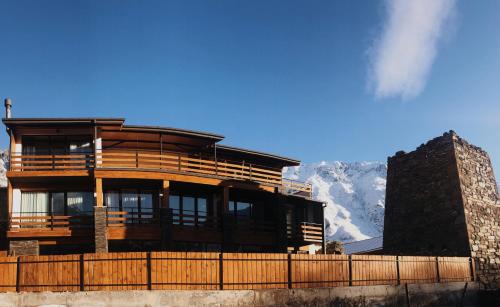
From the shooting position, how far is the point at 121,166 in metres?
32.4

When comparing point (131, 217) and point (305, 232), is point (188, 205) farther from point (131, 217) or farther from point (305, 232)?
point (305, 232)

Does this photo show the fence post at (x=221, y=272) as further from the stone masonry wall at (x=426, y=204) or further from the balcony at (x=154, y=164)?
the stone masonry wall at (x=426, y=204)

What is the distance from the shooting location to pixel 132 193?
32281 mm

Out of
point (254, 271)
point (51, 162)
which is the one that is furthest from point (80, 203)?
point (254, 271)

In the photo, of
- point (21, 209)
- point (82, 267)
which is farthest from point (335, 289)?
point (21, 209)

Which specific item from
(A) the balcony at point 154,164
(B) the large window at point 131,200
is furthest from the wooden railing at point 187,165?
(B) the large window at point 131,200

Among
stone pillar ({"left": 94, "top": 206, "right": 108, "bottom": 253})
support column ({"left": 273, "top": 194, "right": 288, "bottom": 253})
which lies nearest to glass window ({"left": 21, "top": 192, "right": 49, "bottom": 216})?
stone pillar ({"left": 94, "top": 206, "right": 108, "bottom": 253})

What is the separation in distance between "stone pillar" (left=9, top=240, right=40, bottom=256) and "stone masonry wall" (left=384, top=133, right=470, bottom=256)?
22.3m

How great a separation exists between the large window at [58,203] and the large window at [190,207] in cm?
496

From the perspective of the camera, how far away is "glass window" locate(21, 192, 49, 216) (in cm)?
3069

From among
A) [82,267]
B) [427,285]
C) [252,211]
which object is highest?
[252,211]

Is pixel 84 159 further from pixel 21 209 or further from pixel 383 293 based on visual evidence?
pixel 383 293

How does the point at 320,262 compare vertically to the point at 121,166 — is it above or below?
below

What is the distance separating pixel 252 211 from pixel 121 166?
9426 millimetres
